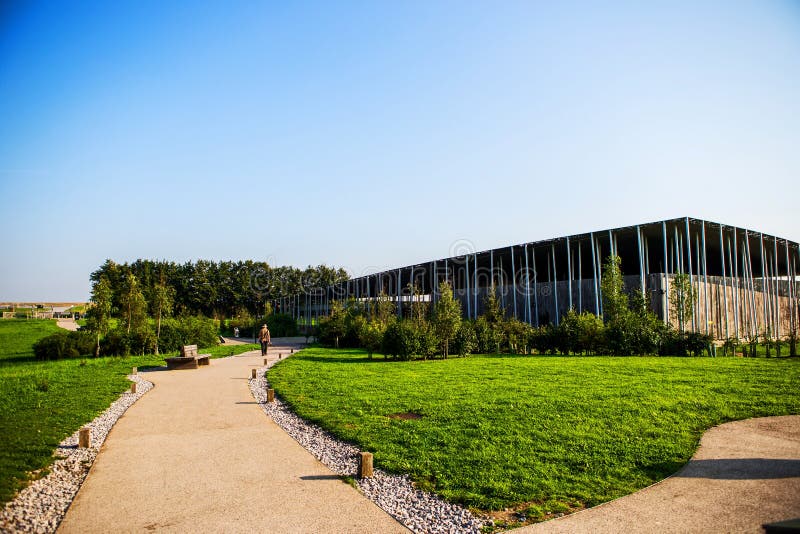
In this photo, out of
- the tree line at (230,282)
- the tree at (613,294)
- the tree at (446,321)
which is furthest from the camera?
the tree line at (230,282)

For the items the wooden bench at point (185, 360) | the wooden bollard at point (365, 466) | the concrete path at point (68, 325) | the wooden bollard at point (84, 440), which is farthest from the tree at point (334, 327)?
the concrete path at point (68, 325)

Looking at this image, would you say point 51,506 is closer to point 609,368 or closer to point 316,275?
point 609,368

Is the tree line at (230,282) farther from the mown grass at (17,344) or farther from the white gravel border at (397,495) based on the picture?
the white gravel border at (397,495)

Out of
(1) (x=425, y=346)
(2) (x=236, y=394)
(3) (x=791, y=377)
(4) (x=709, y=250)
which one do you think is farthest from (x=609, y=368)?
(4) (x=709, y=250)

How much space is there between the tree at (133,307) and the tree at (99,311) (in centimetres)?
201

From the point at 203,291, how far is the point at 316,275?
21994mm

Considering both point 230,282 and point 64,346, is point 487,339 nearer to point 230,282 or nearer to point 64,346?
point 64,346

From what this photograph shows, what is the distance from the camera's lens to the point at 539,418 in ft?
29.2

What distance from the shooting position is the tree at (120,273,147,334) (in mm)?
25812

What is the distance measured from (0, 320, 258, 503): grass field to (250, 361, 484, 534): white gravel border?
12.9ft

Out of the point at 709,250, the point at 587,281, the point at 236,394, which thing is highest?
the point at 709,250

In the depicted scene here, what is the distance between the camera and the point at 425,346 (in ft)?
70.7

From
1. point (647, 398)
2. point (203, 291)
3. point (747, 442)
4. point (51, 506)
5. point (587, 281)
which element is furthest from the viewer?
point (203, 291)

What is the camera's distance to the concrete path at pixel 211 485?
516cm
